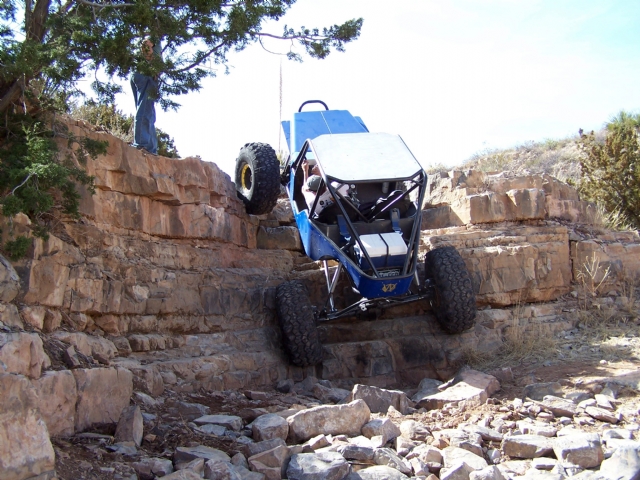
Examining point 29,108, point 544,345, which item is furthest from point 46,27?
point 544,345

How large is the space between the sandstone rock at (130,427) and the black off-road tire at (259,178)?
15.4 ft

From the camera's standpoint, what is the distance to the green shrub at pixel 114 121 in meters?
9.44

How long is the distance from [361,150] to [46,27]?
392 centimetres

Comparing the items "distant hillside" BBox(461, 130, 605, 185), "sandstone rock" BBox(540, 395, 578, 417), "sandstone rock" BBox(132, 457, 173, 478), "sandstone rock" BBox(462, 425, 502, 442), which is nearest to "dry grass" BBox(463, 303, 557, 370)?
"sandstone rock" BBox(540, 395, 578, 417)

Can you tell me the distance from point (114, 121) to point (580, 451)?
901cm

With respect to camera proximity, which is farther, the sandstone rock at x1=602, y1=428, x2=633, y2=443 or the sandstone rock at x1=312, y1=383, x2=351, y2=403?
the sandstone rock at x1=312, y1=383, x2=351, y2=403

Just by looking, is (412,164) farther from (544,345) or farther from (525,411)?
(525,411)

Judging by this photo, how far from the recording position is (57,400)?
4.52 m

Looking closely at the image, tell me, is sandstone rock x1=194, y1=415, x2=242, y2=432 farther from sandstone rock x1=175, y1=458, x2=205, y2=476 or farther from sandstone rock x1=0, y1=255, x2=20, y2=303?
sandstone rock x1=0, y1=255, x2=20, y2=303

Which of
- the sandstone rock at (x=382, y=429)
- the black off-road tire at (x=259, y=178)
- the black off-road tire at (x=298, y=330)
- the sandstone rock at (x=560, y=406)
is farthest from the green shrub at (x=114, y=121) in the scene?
the sandstone rock at (x=560, y=406)

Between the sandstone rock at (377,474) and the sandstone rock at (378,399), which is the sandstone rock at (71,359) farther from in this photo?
the sandstone rock at (378,399)

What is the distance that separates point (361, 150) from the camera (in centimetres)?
824

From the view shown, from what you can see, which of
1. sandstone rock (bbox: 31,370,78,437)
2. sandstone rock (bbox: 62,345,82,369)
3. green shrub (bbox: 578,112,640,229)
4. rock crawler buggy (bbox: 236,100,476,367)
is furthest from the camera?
green shrub (bbox: 578,112,640,229)

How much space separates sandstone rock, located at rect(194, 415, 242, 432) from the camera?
208 inches
